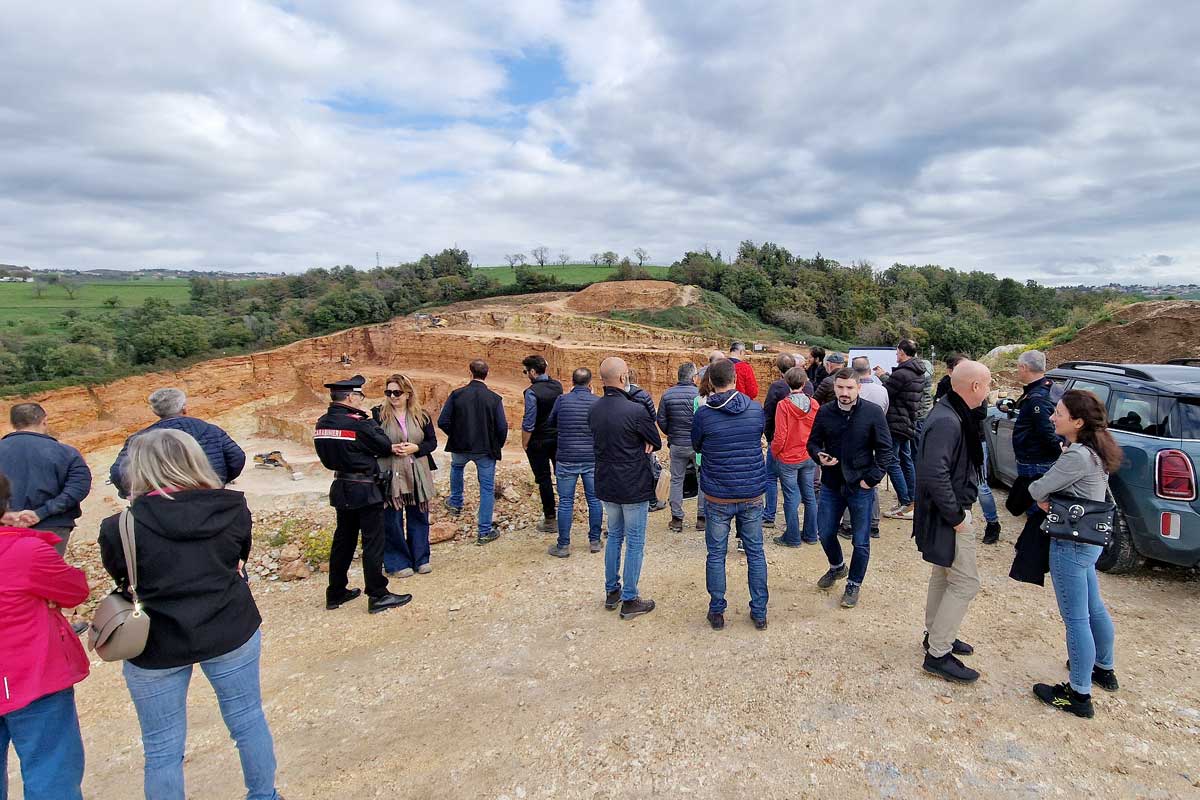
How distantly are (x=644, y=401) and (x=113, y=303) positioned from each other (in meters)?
79.2

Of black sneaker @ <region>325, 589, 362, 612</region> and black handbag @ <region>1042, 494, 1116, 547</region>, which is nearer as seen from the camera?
black handbag @ <region>1042, 494, 1116, 547</region>

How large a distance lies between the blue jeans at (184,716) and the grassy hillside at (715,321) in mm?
22291

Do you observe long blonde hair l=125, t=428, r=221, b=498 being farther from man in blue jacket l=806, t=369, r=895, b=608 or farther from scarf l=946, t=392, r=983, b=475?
scarf l=946, t=392, r=983, b=475

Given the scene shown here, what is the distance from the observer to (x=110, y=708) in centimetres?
376

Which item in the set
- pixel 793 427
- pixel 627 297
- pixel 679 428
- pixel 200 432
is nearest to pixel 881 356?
pixel 793 427

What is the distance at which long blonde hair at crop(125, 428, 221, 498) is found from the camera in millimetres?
2270

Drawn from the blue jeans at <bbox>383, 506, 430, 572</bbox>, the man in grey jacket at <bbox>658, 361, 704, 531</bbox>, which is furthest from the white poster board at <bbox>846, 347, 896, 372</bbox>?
the blue jeans at <bbox>383, 506, 430, 572</bbox>

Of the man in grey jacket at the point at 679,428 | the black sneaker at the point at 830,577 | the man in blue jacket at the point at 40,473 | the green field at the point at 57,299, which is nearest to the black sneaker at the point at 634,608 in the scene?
the black sneaker at the point at 830,577

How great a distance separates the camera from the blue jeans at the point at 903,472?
245 inches

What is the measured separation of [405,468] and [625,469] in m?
2.21

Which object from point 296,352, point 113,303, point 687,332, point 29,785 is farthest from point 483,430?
point 113,303

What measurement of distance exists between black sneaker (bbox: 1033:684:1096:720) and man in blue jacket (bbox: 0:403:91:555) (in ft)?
22.1

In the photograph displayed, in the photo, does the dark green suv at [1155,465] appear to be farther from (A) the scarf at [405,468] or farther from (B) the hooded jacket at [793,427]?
(A) the scarf at [405,468]

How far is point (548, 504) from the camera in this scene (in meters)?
6.52
